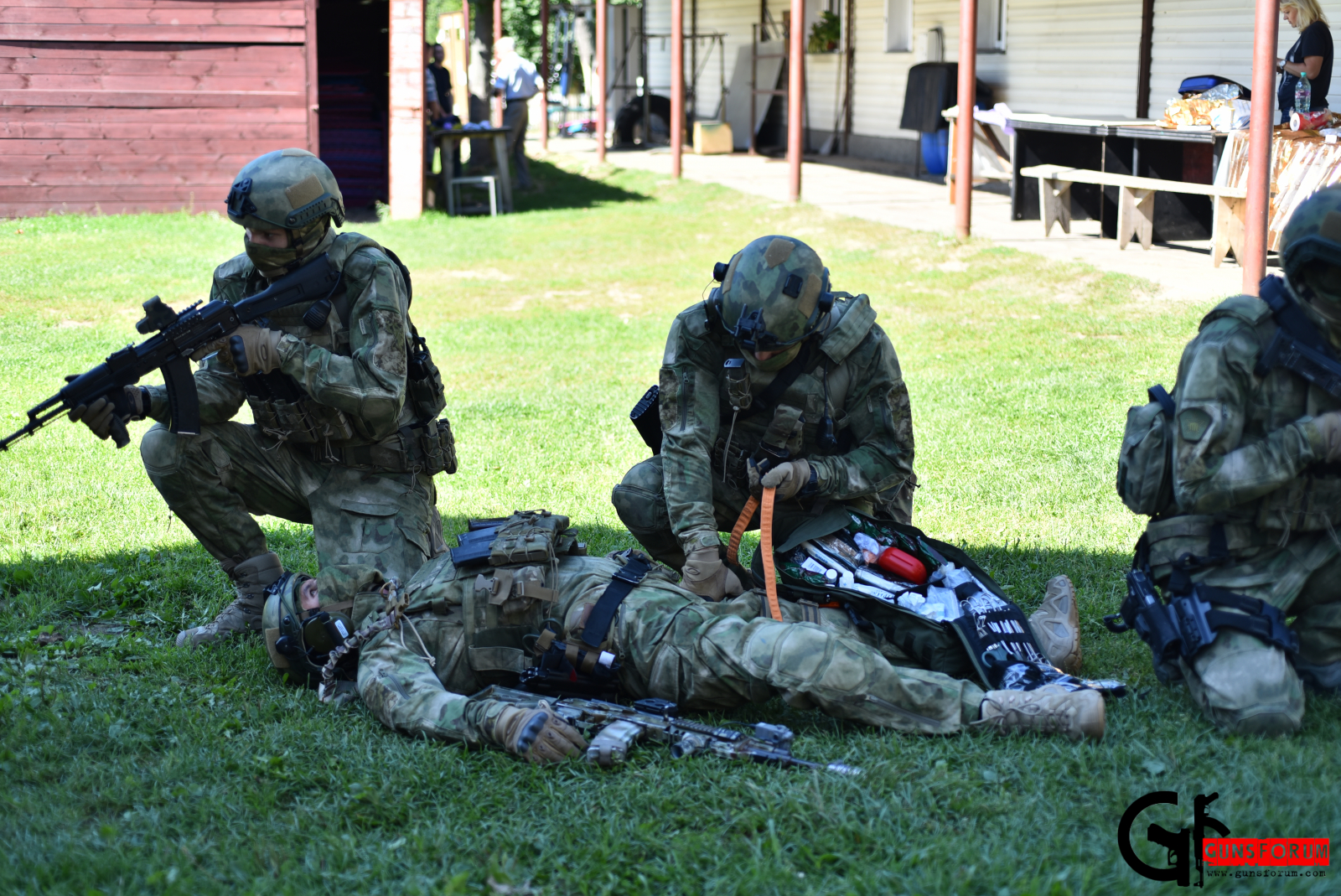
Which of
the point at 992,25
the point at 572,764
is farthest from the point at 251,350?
the point at 992,25

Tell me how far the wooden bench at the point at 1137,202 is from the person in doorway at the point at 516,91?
9.55 m

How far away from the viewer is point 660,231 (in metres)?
15.5

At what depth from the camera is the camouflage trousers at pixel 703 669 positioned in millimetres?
3494

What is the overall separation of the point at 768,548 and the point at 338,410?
1.62 meters

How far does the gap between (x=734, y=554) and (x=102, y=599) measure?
2588 mm

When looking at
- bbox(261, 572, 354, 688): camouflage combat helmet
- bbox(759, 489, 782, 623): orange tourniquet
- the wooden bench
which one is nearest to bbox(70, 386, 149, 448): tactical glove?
bbox(261, 572, 354, 688): camouflage combat helmet

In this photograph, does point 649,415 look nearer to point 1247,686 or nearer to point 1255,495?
point 1255,495

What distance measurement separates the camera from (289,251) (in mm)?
4426

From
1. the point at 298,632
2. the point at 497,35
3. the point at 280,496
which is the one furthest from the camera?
the point at 497,35

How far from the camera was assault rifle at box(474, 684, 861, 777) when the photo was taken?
11.0 feet

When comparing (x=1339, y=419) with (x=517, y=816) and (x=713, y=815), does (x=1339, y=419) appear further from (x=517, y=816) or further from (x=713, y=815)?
(x=517, y=816)

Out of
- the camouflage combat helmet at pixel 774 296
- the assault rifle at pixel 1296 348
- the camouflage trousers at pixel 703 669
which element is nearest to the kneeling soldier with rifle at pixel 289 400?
the camouflage trousers at pixel 703 669

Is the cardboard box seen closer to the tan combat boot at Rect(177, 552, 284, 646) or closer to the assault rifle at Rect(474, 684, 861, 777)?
the tan combat boot at Rect(177, 552, 284, 646)

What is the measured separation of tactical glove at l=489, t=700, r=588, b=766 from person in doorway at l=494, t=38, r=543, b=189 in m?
17.5
